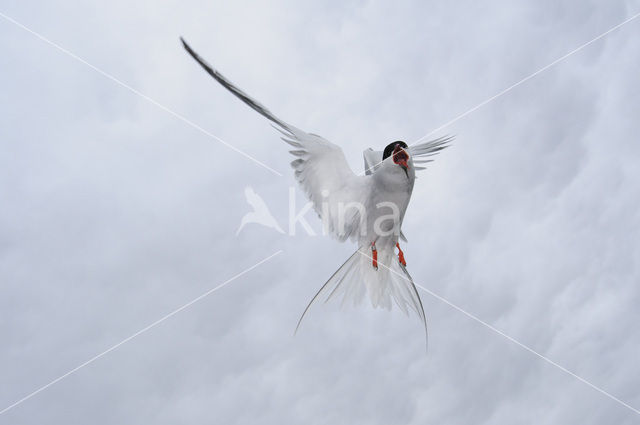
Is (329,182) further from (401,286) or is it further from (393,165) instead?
(401,286)

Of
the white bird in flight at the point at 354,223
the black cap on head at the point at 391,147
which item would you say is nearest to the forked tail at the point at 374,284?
the white bird in flight at the point at 354,223

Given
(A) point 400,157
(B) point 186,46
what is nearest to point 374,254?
(A) point 400,157

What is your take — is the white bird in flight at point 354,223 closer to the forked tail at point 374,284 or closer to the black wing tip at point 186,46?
the forked tail at point 374,284

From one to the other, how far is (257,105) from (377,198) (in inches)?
46.0

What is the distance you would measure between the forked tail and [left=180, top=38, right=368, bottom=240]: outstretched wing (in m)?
0.25

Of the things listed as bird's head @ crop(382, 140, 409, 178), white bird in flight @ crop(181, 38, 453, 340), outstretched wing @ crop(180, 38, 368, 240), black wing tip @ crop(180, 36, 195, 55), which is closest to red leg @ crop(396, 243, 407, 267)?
white bird in flight @ crop(181, 38, 453, 340)

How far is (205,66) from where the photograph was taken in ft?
13.4

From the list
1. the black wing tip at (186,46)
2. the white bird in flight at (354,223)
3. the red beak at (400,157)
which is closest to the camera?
the black wing tip at (186,46)

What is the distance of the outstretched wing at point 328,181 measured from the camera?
4738 millimetres

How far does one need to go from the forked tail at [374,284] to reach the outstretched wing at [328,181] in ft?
0.81

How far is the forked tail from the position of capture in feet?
15.7

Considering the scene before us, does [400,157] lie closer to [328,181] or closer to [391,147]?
[391,147]

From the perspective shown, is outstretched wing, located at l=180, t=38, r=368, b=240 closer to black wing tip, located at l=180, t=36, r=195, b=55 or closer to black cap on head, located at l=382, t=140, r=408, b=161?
black cap on head, located at l=382, t=140, r=408, b=161

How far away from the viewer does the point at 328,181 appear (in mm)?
4828
